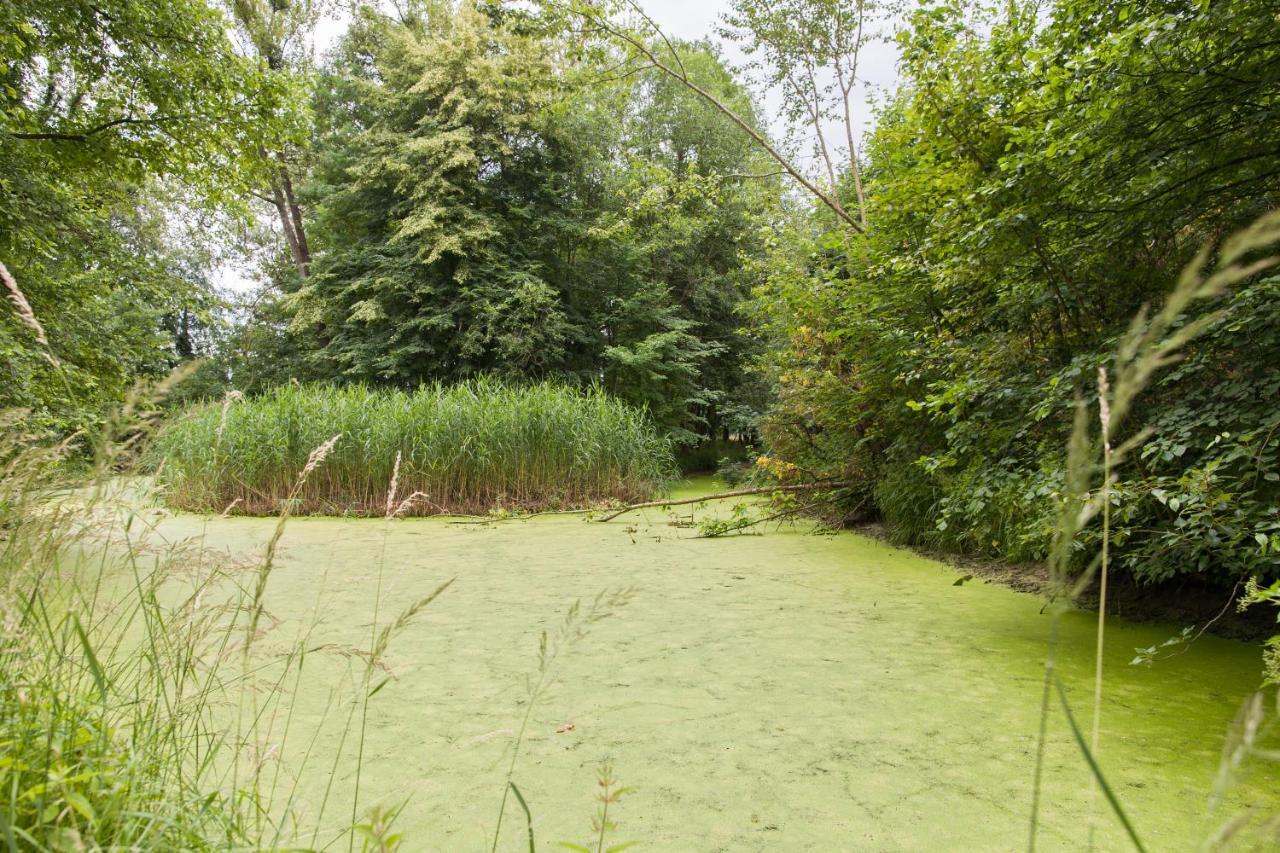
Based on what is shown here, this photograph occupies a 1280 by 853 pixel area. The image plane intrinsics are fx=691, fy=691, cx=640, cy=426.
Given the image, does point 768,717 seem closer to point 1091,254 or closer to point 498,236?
point 1091,254

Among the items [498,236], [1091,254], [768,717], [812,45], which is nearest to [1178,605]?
[1091,254]

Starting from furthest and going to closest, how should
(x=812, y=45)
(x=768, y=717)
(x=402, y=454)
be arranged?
(x=812, y=45)
(x=402, y=454)
(x=768, y=717)

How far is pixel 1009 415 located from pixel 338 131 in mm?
12881

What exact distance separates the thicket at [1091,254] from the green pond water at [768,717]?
406 mm

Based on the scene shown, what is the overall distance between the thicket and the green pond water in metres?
0.41

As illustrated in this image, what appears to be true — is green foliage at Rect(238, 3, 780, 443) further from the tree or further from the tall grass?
the tall grass

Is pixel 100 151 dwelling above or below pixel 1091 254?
above

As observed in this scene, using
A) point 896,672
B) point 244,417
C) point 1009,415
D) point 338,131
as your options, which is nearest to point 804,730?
point 896,672

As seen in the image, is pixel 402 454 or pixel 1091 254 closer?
pixel 1091 254

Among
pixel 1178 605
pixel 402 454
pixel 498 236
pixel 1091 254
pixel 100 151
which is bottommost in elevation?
pixel 1178 605

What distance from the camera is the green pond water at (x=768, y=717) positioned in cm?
126

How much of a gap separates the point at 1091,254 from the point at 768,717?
1.88 m

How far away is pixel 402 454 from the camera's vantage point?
17.4 feet

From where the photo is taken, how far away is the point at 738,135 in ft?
44.8
